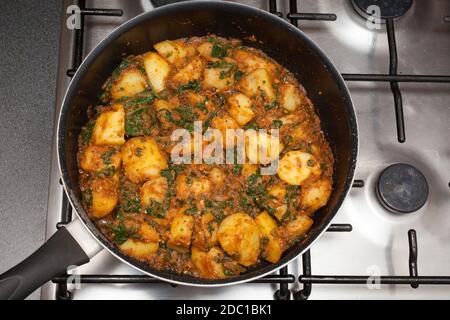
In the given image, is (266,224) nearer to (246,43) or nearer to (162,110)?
(162,110)

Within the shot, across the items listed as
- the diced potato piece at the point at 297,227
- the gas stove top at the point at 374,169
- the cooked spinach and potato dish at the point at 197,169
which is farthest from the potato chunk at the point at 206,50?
the diced potato piece at the point at 297,227

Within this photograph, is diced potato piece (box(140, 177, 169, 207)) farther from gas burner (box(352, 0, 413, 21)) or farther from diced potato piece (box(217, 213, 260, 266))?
gas burner (box(352, 0, 413, 21))

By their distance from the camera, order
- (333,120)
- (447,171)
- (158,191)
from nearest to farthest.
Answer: (158,191) → (333,120) → (447,171)

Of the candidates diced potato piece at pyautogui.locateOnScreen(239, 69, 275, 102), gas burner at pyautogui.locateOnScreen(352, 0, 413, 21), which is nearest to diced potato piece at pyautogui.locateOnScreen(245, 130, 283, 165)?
diced potato piece at pyautogui.locateOnScreen(239, 69, 275, 102)

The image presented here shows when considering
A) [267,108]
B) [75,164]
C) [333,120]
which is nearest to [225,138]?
[267,108]

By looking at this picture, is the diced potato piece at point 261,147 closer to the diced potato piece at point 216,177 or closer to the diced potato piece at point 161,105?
the diced potato piece at point 216,177

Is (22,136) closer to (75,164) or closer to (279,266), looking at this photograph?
(75,164)

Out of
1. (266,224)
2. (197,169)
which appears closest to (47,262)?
(197,169)
